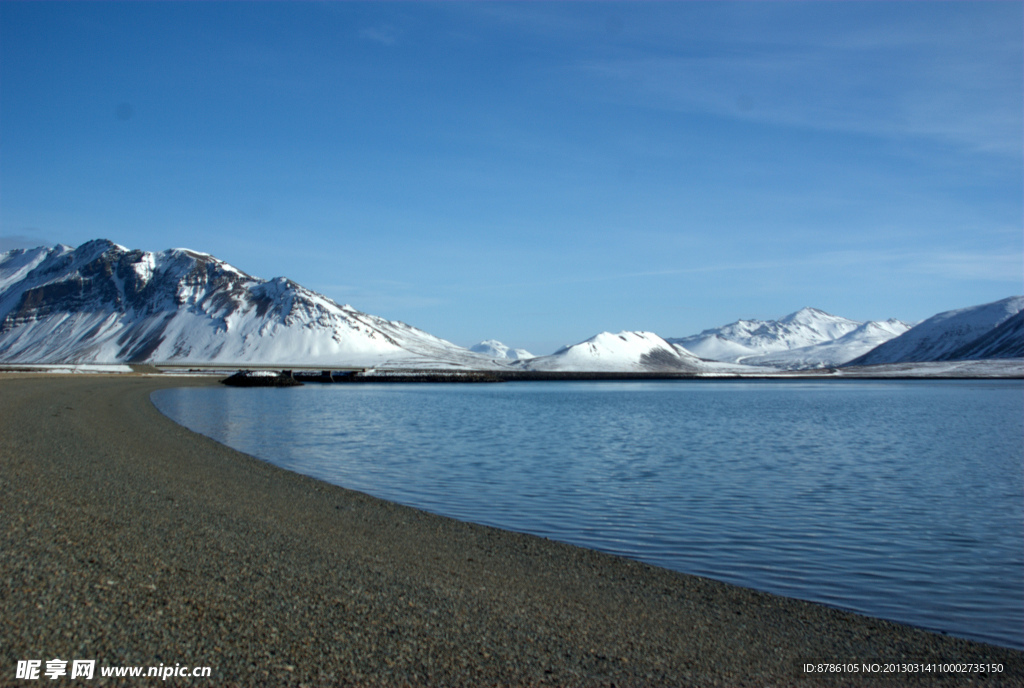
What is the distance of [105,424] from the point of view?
28375 mm

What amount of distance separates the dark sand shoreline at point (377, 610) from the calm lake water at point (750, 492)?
1463 mm

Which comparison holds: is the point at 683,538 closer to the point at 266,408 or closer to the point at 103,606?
the point at 103,606

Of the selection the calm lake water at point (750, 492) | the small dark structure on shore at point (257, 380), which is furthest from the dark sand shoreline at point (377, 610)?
the small dark structure on shore at point (257, 380)

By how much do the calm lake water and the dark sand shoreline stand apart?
1463mm

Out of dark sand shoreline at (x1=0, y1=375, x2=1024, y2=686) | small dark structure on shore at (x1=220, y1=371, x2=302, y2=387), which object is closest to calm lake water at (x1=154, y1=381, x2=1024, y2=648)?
dark sand shoreline at (x1=0, y1=375, x2=1024, y2=686)

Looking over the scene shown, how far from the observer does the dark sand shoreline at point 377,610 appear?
21.1 feet

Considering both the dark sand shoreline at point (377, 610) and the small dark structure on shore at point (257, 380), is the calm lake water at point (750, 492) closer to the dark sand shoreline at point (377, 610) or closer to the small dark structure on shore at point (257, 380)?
the dark sand shoreline at point (377, 610)

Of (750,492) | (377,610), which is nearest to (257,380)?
(750,492)

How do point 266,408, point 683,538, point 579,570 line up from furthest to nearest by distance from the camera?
point 266,408 < point 683,538 < point 579,570

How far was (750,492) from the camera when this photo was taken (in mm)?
18016

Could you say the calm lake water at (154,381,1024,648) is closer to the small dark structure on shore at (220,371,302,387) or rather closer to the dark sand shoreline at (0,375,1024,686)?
the dark sand shoreline at (0,375,1024,686)

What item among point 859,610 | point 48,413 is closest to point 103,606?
point 859,610

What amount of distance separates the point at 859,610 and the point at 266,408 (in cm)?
4467

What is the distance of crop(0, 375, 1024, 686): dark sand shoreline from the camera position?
253 inches
